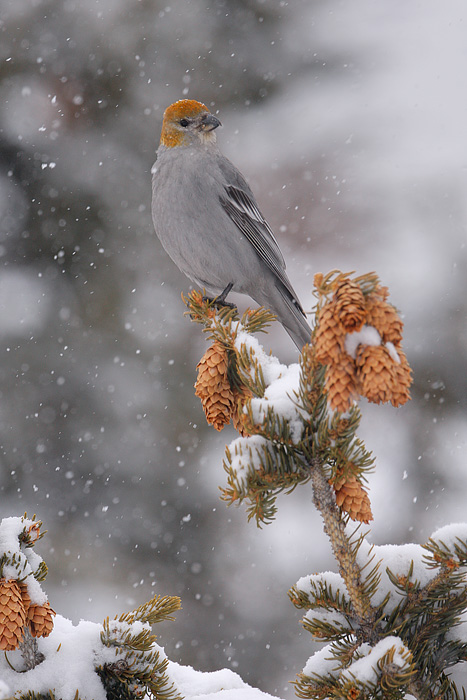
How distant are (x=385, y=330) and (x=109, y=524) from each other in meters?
3.23

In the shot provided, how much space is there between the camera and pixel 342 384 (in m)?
0.94

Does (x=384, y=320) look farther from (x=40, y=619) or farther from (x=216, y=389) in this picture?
(x=40, y=619)

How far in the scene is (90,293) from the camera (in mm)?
3928

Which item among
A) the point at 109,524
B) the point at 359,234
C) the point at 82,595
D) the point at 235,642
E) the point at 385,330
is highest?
the point at 359,234

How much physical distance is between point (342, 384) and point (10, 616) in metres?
0.64

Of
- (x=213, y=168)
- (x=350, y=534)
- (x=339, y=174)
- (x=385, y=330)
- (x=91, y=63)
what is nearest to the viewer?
(x=385, y=330)

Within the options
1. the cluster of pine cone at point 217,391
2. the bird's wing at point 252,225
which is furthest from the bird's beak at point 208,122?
the cluster of pine cone at point 217,391

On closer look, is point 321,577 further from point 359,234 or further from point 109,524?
point 359,234

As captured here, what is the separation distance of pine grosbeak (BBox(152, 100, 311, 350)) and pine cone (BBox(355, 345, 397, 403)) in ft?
5.78

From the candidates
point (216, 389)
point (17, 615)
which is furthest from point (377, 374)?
point (17, 615)

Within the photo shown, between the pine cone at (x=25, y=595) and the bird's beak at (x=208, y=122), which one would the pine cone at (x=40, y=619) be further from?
the bird's beak at (x=208, y=122)

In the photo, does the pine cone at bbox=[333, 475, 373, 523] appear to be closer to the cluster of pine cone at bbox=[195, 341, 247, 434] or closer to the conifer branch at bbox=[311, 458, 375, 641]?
the conifer branch at bbox=[311, 458, 375, 641]

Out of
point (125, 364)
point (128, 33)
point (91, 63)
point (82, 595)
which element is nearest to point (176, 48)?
point (128, 33)

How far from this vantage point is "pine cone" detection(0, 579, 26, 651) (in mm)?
1042
